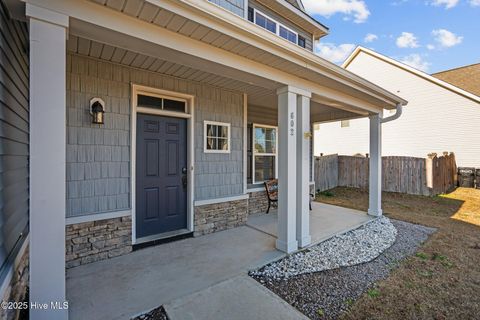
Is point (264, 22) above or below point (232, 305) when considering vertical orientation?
above

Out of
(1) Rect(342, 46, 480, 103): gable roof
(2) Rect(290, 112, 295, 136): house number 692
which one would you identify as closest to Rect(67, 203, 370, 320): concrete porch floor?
(2) Rect(290, 112, 295, 136): house number 692

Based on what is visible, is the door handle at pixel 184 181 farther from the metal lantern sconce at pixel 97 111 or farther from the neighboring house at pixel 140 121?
the metal lantern sconce at pixel 97 111

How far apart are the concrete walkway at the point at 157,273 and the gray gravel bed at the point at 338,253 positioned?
0.23 metres

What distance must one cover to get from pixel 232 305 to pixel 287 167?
196cm

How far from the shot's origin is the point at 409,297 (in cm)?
259

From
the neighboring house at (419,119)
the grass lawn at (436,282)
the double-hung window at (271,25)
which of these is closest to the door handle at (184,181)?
the grass lawn at (436,282)

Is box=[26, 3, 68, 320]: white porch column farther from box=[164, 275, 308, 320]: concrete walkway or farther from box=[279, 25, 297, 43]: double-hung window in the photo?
box=[279, 25, 297, 43]: double-hung window

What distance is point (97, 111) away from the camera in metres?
3.09

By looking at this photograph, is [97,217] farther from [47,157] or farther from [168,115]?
[168,115]

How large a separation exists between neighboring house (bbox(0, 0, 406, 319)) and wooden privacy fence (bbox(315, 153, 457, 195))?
14.9ft

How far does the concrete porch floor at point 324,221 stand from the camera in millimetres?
4434

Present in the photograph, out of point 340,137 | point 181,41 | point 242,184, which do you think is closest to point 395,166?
point 340,137

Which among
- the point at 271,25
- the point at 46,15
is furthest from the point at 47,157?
the point at 271,25

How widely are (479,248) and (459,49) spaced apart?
16834mm
